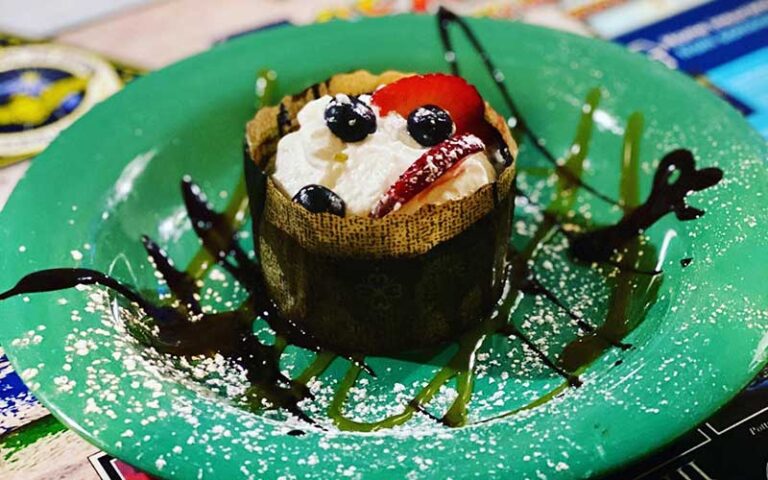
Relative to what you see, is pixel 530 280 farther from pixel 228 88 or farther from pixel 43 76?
pixel 43 76

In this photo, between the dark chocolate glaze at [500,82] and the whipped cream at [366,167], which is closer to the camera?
the whipped cream at [366,167]

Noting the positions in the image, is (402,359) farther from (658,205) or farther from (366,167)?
(658,205)

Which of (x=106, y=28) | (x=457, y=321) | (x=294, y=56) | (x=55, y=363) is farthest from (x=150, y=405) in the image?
(x=106, y=28)

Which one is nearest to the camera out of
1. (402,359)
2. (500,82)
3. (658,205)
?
(402,359)

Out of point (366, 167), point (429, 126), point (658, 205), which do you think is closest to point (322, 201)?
point (366, 167)

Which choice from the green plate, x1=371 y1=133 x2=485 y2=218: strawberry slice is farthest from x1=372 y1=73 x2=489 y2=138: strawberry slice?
the green plate

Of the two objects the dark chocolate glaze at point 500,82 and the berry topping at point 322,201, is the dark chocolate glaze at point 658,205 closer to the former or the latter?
the dark chocolate glaze at point 500,82

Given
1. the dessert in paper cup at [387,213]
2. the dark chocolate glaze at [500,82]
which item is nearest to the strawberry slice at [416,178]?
the dessert in paper cup at [387,213]
